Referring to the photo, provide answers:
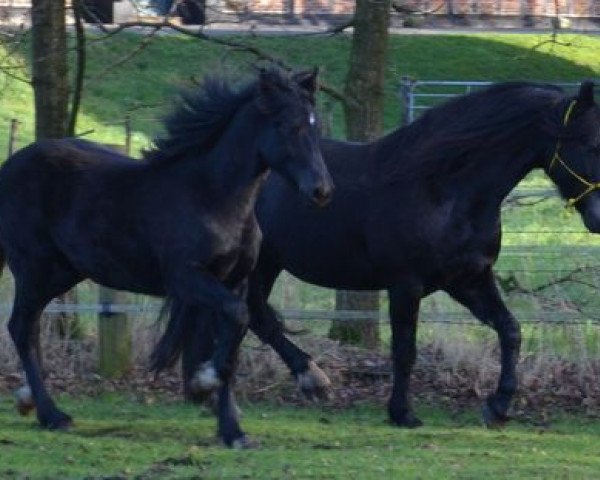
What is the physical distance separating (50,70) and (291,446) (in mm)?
4478

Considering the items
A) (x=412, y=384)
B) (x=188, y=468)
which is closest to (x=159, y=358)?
(x=188, y=468)

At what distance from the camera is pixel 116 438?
862 cm

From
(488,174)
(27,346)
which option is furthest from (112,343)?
(488,174)

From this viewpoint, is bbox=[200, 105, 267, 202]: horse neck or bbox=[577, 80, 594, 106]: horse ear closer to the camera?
bbox=[200, 105, 267, 202]: horse neck

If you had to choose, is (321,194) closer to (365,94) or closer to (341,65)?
(365,94)

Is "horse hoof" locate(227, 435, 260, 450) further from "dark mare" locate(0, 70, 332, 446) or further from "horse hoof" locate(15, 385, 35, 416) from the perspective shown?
"horse hoof" locate(15, 385, 35, 416)

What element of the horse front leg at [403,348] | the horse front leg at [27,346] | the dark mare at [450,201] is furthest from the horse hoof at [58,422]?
the horse front leg at [403,348]

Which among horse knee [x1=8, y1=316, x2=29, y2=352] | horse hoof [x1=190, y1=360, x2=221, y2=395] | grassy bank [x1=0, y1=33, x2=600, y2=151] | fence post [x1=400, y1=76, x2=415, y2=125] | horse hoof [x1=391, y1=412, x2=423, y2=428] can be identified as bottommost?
grassy bank [x1=0, y1=33, x2=600, y2=151]

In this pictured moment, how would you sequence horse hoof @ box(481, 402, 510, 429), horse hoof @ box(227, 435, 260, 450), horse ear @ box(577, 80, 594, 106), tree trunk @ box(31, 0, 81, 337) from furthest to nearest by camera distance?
tree trunk @ box(31, 0, 81, 337) < horse hoof @ box(481, 402, 510, 429) < horse ear @ box(577, 80, 594, 106) < horse hoof @ box(227, 435, 260, 450)

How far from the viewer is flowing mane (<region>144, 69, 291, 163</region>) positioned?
855 centimetres

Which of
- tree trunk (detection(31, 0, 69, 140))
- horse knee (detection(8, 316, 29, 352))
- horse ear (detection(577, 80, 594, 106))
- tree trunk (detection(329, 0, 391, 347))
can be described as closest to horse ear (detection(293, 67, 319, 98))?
horse ear (detection(577, 80, 594, 106))

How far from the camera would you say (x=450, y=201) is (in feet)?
31.0

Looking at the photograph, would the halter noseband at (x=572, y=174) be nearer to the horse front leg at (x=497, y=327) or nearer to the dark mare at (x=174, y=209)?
the horse front leg at (x=497, y=327)

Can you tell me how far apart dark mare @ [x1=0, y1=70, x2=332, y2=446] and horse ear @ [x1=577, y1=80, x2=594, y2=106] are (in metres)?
1.93
